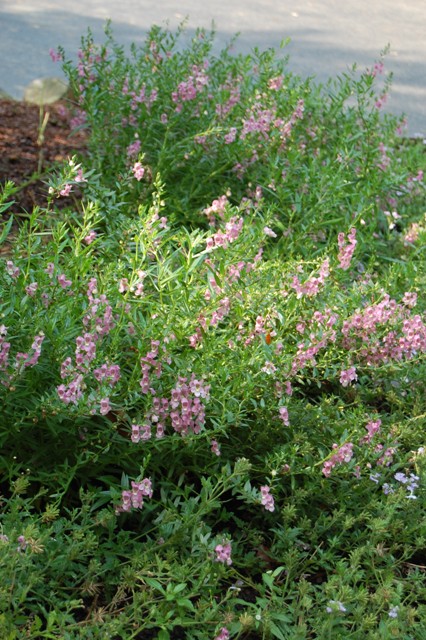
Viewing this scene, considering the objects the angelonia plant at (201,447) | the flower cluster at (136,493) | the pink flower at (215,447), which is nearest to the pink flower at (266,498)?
the angelonia plant at (201,447)

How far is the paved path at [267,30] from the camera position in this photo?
9.77 meters

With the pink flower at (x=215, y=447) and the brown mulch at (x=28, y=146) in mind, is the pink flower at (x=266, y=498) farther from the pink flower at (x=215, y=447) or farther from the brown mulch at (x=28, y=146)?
the brown mulch at (x=28, y=146)

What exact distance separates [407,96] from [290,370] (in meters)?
7.22

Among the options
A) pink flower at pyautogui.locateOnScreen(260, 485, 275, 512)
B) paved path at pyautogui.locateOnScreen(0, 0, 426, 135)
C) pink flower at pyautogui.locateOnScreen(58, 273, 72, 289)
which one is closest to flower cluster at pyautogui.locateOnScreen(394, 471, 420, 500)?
pink flower at pyautogui.locateOnScreen(260, 485, 275, 512)

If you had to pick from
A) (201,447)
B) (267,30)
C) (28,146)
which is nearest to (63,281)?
(201,447)

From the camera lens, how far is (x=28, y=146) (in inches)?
273

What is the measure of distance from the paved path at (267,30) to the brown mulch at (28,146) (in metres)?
1.04

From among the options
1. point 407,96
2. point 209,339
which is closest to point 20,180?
point 209,339

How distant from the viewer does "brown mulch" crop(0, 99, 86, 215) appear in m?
6.07

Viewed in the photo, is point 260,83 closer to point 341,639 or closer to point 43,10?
point 341,639

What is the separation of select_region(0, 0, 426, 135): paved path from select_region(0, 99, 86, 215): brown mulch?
1.04 meters

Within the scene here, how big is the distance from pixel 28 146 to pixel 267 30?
4992mm

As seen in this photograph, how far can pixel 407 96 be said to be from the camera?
1003cm

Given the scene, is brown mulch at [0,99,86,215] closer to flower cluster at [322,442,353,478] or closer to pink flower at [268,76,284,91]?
pink flower at [268,76,284,91]
